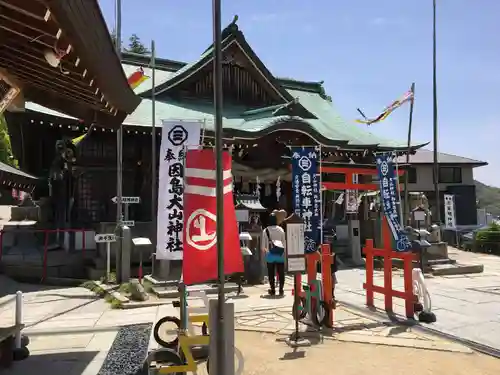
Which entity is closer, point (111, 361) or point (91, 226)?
point (111, 361)

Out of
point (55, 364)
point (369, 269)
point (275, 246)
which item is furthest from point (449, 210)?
point (55, 364)

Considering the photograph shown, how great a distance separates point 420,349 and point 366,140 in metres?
13.3

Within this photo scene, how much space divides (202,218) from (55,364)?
2638mm

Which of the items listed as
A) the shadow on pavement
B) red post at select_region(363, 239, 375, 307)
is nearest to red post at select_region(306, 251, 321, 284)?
red post at select_region(363, 239, 375, 307)

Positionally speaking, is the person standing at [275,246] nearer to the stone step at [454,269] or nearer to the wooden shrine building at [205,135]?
the wooden shrine building at [205,135]

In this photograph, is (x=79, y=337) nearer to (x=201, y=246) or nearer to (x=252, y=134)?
(x=201, y=246)

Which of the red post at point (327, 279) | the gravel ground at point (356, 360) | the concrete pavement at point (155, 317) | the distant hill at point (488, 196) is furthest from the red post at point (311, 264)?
the distant hill at point (488, 196)

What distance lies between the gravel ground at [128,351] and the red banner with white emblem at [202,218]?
1466 millimetres

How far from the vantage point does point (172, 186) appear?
6828mm

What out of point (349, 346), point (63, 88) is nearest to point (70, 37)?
point (63, 88)

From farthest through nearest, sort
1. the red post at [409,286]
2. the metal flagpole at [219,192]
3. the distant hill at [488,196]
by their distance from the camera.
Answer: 1. the distant hill at [488,196]
2. the red post at [409,286]
3. the metal flagpole at [219,192]

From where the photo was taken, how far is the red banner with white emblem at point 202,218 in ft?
14.5

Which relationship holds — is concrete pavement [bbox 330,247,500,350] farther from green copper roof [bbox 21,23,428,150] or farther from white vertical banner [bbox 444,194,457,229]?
white vertical banner [bbox 444,194,457,229]

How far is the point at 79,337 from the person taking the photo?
651cm
